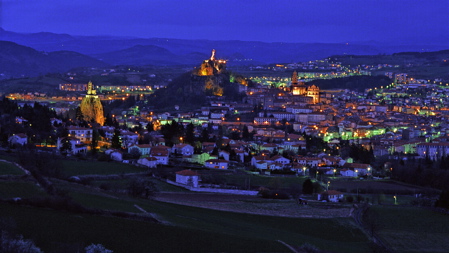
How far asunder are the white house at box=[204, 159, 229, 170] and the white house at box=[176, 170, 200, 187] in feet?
20.8

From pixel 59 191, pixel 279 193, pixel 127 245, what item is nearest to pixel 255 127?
pixel 279 193

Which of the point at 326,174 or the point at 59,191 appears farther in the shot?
the point at 326,174

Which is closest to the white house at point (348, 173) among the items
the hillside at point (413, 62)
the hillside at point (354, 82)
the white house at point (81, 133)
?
the white house at point (81, 133)

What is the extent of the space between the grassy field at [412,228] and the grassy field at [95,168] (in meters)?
13.0

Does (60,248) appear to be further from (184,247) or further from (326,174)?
(326,174)

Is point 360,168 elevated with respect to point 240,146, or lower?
lower

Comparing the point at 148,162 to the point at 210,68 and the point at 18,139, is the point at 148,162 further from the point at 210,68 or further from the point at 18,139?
the point at 210,68

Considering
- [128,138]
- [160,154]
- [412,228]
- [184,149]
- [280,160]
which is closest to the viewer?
[412,228]

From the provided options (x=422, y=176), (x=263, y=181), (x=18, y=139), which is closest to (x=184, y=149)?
(x=263, y=181)

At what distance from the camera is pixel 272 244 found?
19359 mm

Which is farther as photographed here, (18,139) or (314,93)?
(314,93)

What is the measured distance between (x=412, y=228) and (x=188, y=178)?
1332cm

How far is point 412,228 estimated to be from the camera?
27.4 metres

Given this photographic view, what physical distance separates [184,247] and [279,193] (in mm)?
18366
